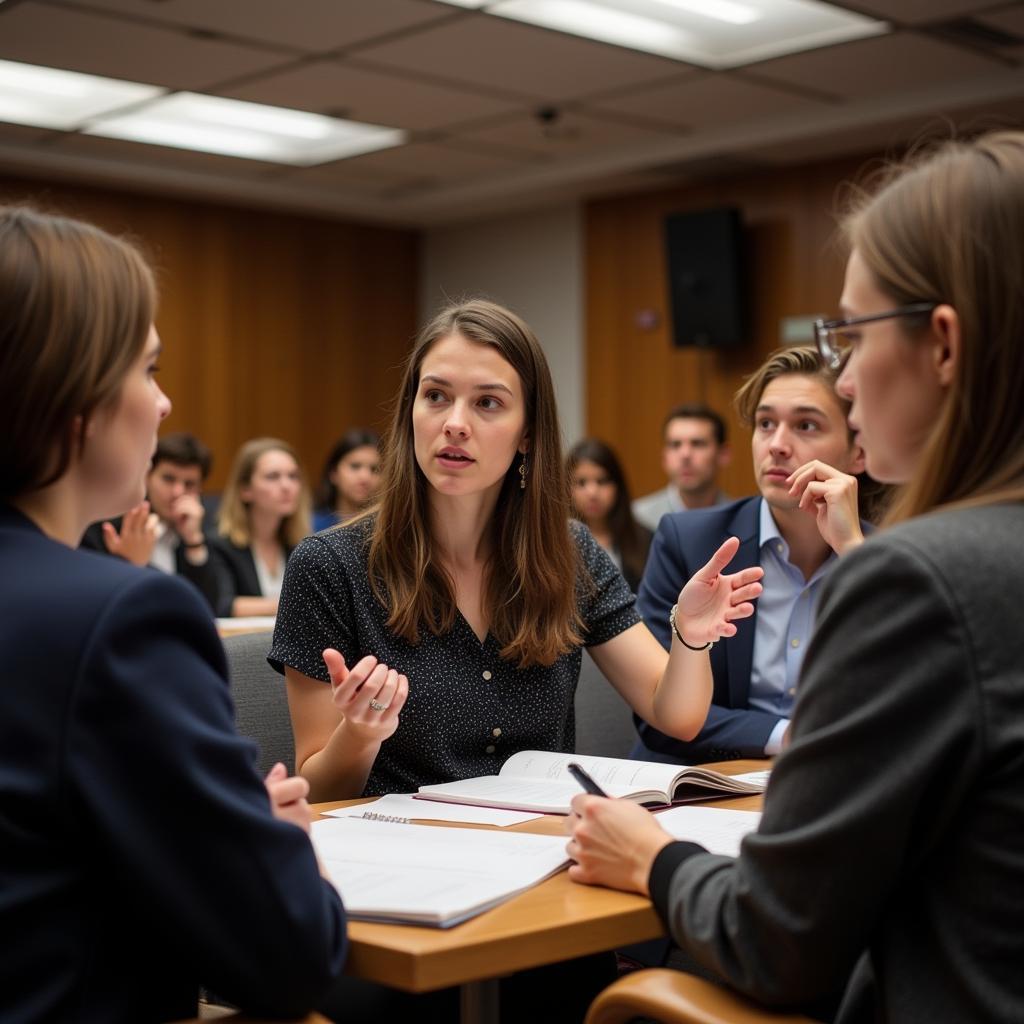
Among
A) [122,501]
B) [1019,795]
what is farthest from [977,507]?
[122,501]

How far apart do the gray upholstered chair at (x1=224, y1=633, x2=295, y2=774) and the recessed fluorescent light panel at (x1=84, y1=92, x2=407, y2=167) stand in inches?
202

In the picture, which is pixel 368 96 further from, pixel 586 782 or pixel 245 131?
pixel 586 782

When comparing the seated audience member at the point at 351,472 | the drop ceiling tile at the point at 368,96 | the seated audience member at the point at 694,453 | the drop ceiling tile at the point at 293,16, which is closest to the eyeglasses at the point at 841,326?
the drop ceiling tile at the point at 293,16

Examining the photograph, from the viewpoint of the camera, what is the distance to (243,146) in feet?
26.0

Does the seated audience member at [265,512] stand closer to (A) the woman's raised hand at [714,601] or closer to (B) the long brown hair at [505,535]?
(B) the long brown hair at [505,535]

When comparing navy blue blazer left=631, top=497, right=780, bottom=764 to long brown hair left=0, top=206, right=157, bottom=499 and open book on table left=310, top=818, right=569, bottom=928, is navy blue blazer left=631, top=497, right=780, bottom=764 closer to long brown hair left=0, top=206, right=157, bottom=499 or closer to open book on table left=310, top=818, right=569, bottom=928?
open book on table left=310, top=818, right=569, bottom=928

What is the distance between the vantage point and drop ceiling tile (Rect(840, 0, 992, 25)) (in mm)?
5312

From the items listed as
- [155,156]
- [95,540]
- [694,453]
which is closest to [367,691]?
[95,540]

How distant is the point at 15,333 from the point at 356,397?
352 inches

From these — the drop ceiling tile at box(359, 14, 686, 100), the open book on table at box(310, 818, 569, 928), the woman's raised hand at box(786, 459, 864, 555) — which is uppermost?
the drop ceiling tile at box(359, 14, 686, 100)

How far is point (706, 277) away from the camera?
809 centimetres

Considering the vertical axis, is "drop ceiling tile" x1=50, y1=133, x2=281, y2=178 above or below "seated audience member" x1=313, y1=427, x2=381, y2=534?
above

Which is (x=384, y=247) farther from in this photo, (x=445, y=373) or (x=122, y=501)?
(x=122, y=501)

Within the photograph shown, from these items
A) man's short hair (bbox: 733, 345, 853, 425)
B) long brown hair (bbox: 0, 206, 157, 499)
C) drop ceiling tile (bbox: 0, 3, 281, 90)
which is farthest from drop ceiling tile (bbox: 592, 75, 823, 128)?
long brown hair (bbox: 0, 206, 157, 499)
